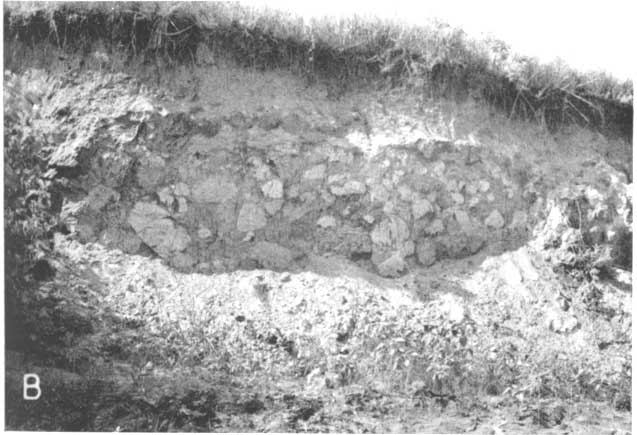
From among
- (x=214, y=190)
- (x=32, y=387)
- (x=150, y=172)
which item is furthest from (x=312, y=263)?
(x=32, y=387)

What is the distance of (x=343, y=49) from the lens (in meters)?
5.57

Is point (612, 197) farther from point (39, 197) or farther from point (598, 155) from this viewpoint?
point (39, 197)

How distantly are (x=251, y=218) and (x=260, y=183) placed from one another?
0.88 ft

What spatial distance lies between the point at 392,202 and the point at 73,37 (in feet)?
8.56

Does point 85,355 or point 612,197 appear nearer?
point 85,355

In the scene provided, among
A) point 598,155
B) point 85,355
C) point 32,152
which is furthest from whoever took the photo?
point 598,155

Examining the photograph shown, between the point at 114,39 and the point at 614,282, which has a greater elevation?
the point at 114,39

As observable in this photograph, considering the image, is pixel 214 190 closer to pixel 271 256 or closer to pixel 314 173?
pixel 271 256

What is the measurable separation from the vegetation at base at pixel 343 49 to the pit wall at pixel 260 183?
13.1 inches

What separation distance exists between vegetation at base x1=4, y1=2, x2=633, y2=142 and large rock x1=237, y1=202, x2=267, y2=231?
115 cm

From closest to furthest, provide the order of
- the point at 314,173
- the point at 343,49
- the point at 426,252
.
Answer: the point at 314,173, the point at 426,252, the point at 343,49

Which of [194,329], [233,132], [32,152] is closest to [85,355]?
[194,329]

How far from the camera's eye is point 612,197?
19.5 ft

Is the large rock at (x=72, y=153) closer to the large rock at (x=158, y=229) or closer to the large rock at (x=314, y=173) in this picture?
the large rock at (x=158, y=229)
